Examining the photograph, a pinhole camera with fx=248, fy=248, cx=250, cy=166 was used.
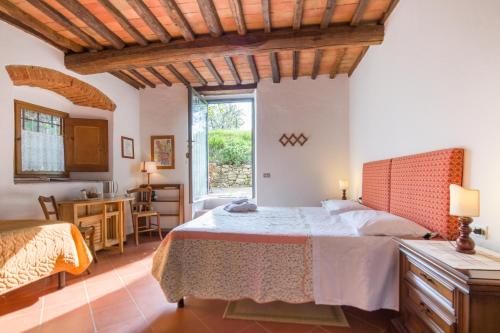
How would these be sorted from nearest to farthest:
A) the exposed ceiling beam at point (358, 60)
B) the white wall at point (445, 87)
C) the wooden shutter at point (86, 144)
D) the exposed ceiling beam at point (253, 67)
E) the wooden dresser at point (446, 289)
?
the wooden dresser at point (446, 289) → the white wall at point (445, 87) → the exposed ceiling beam at point (358, 60) → the exposed ceiling beam at point (253, 67) → the wooden shutter at point (86, 144)

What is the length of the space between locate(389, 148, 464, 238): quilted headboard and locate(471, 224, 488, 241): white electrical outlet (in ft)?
0.41

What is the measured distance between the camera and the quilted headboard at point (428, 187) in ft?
5.49

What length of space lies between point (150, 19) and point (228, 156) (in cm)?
330

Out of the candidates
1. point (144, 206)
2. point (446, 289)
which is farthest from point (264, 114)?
point (446, 289)

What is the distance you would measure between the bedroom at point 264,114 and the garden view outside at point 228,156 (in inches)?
23.0

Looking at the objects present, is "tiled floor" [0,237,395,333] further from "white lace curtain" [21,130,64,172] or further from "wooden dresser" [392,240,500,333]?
"white lace curtain" [21,130,64,172]

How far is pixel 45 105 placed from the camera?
3732 millimetres

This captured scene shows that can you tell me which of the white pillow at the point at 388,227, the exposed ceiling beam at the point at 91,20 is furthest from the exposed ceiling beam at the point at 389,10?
the exposed ceiling beam at the point at 91,20

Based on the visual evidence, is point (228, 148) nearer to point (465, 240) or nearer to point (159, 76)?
point (159, 76)

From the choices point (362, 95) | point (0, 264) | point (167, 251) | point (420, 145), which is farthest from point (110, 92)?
point (420, 145)

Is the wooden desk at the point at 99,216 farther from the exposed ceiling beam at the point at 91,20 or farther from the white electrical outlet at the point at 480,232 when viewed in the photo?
the white electrical outlet at the point at 480,232

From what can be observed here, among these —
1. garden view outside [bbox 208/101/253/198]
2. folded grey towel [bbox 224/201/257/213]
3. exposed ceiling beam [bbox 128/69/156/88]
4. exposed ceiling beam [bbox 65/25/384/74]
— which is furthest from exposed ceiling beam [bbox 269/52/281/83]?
exposed ceiling beam [bbox 128/69/156/88]

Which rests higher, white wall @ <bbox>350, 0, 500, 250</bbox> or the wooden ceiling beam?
the wooden ceiling beam

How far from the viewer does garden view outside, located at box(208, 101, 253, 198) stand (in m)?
5.68
